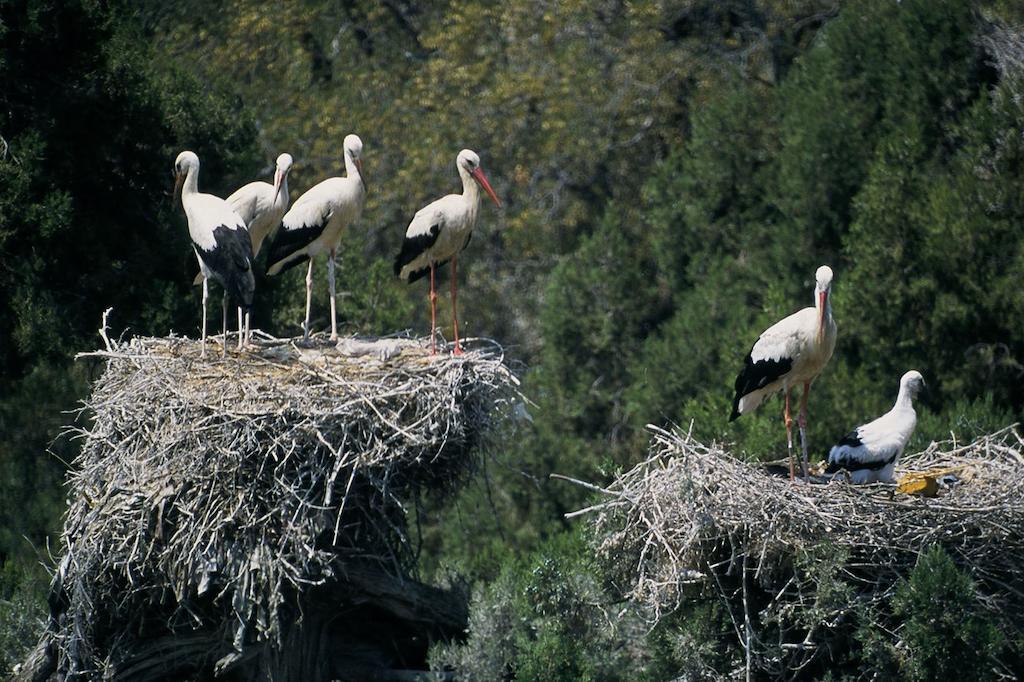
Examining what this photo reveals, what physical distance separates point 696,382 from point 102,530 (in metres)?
9.28

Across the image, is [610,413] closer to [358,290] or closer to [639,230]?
[639,230]

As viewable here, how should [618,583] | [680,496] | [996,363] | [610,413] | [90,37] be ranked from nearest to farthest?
[680,496]
[618,583]
[90,37]
[996,363]
[610,413]

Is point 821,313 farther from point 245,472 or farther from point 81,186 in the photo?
point 81,186

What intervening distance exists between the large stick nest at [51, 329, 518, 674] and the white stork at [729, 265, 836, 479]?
6.21 feet

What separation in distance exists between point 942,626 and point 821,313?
245cm

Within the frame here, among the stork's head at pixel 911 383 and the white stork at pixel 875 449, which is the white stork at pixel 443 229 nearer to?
the white stork at pixel 875 449

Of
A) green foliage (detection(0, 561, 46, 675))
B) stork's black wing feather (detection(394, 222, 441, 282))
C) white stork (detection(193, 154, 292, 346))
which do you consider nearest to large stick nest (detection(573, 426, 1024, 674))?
stork's black wing feather (detection(394, 222, 441, 282))

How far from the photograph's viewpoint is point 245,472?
1051 centimetres

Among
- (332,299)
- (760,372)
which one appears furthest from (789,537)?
(332,299)

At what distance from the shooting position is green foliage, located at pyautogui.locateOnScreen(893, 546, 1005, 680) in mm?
10172

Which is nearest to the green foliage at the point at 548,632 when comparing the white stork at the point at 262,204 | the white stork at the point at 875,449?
the white stork at the point at 875,449

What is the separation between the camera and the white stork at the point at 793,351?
1164 centimetres

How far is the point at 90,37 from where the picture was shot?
15.0 metres

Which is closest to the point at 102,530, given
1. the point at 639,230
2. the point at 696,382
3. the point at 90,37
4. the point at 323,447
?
the point at 323,447
